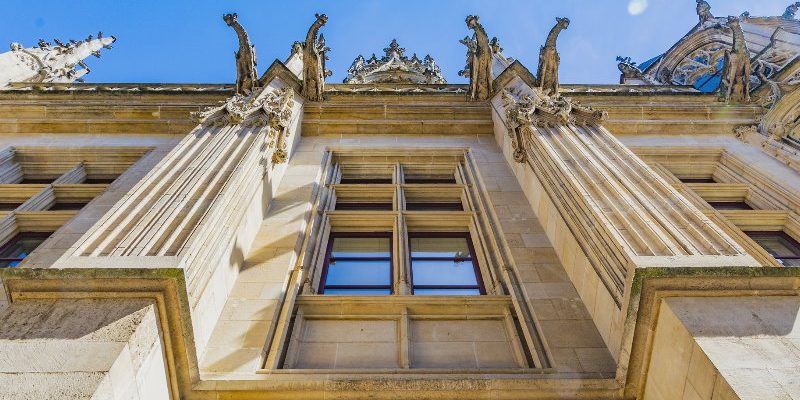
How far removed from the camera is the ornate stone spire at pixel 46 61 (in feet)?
Answer: 63.0

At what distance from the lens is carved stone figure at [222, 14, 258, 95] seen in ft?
38.7

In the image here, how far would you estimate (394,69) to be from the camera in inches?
1353

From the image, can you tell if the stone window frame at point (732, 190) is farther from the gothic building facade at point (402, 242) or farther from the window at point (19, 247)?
Answer: the window at point (19, 247)

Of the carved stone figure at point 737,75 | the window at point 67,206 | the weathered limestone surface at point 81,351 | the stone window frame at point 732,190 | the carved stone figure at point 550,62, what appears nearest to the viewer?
the weathered limestone surface at point 81,351

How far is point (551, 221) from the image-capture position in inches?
299

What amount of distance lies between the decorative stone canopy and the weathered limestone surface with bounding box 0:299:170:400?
27.0 meters

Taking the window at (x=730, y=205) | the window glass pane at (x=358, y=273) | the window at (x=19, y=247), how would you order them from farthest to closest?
the window at (x=730, y=205) < the window at (x=19, y=247) < the window glass pane at (x=358, y=273)

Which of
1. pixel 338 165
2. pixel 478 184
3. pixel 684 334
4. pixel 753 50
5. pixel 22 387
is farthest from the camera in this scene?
pixel 753 50

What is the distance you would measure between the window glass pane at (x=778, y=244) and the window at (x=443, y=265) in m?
5.43

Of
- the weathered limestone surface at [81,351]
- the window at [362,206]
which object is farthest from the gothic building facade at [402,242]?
the window at [362,206]

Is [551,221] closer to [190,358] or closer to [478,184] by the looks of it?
A: [478,184]

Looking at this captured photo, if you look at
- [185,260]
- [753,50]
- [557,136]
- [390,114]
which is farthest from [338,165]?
[753,50]

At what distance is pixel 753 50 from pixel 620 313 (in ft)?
96.2

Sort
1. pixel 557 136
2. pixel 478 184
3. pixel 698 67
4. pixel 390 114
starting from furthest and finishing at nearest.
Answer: pixel 698 67
pixel 390 114
pixel 478 184
pixel 557 136
